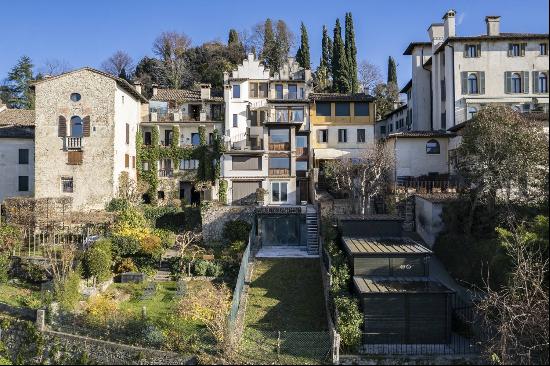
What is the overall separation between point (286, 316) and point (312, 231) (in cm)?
1074

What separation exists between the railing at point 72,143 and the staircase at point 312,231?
62.5 feet

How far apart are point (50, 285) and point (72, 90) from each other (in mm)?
18231

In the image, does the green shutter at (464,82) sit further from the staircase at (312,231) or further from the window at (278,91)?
the window at (278,91)

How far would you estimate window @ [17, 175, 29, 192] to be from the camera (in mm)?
39938

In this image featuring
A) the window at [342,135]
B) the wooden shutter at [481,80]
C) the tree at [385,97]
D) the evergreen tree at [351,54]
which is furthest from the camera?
the tree at [385,97]

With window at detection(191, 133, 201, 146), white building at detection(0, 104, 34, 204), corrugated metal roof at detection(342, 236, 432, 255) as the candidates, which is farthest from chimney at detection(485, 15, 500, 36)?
white building at detection(0, 104, 34, 204)

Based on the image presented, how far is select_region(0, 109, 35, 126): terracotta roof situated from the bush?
24463 millimetres

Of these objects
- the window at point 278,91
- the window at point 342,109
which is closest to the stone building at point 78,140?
the window at point 278,91

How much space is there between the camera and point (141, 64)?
72.9 meters

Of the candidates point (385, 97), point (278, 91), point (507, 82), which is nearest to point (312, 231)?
point (278, 91)

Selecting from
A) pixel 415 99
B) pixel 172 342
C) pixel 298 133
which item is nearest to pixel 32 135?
pixel 298 133

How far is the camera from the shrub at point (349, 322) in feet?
58.3

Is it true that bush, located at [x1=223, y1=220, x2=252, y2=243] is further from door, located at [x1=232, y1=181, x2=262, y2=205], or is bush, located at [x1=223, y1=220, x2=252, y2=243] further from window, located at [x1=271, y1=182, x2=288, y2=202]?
window, located at [x1=271, y1=182, x2=288, y2=202]

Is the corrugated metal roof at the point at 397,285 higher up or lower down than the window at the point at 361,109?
lower down
